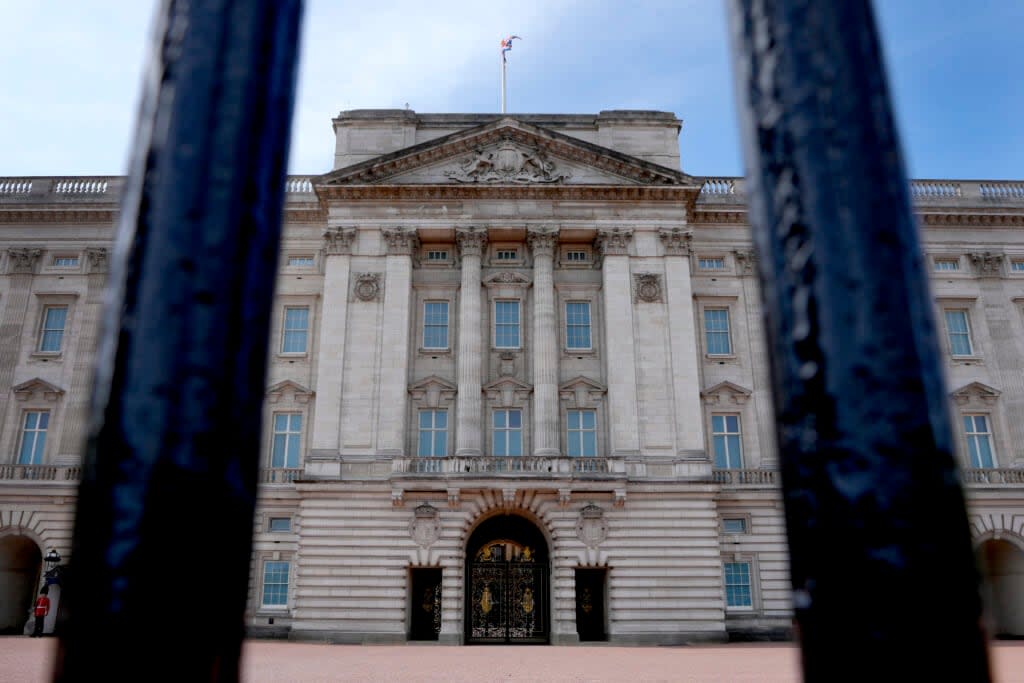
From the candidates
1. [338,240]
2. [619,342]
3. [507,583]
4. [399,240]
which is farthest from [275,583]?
[619,342]

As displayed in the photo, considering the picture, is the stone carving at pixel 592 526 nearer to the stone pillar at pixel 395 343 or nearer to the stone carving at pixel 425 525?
the stone carving at pixel 425 525

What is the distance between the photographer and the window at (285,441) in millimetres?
34125

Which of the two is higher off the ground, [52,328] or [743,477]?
[52,328]

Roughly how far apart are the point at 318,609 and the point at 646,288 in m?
18.3

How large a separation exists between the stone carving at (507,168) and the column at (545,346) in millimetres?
2575

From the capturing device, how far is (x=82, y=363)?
35.4 m

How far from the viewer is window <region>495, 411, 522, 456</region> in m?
32.5

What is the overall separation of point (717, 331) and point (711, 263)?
3.26 m

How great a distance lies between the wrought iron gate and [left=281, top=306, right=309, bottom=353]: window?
12185 mm

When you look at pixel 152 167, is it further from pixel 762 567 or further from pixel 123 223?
pixel 762 567

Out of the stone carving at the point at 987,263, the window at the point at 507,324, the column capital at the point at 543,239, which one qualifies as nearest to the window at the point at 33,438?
the window at the point at 507,324

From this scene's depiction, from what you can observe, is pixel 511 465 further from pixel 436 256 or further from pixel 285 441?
pixel 436 256

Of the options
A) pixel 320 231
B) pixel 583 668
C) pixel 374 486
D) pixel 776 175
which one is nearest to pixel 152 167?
pixel 776 175

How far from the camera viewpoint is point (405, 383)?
107ft
